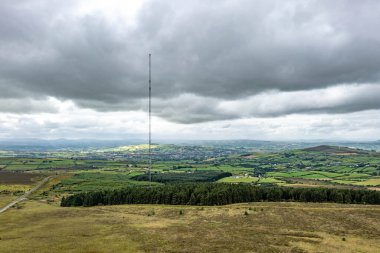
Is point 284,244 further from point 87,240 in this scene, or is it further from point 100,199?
point 100,199

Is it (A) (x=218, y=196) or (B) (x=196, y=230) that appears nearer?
(B) (x=196, y=230)

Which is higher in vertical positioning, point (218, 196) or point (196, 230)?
point (218, 196)

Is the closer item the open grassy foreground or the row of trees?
the open grassy foreground

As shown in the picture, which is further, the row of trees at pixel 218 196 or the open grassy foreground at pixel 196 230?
the row of trees at pixel 218 196

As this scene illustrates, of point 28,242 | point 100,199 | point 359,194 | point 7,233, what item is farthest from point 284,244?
point 100,199
